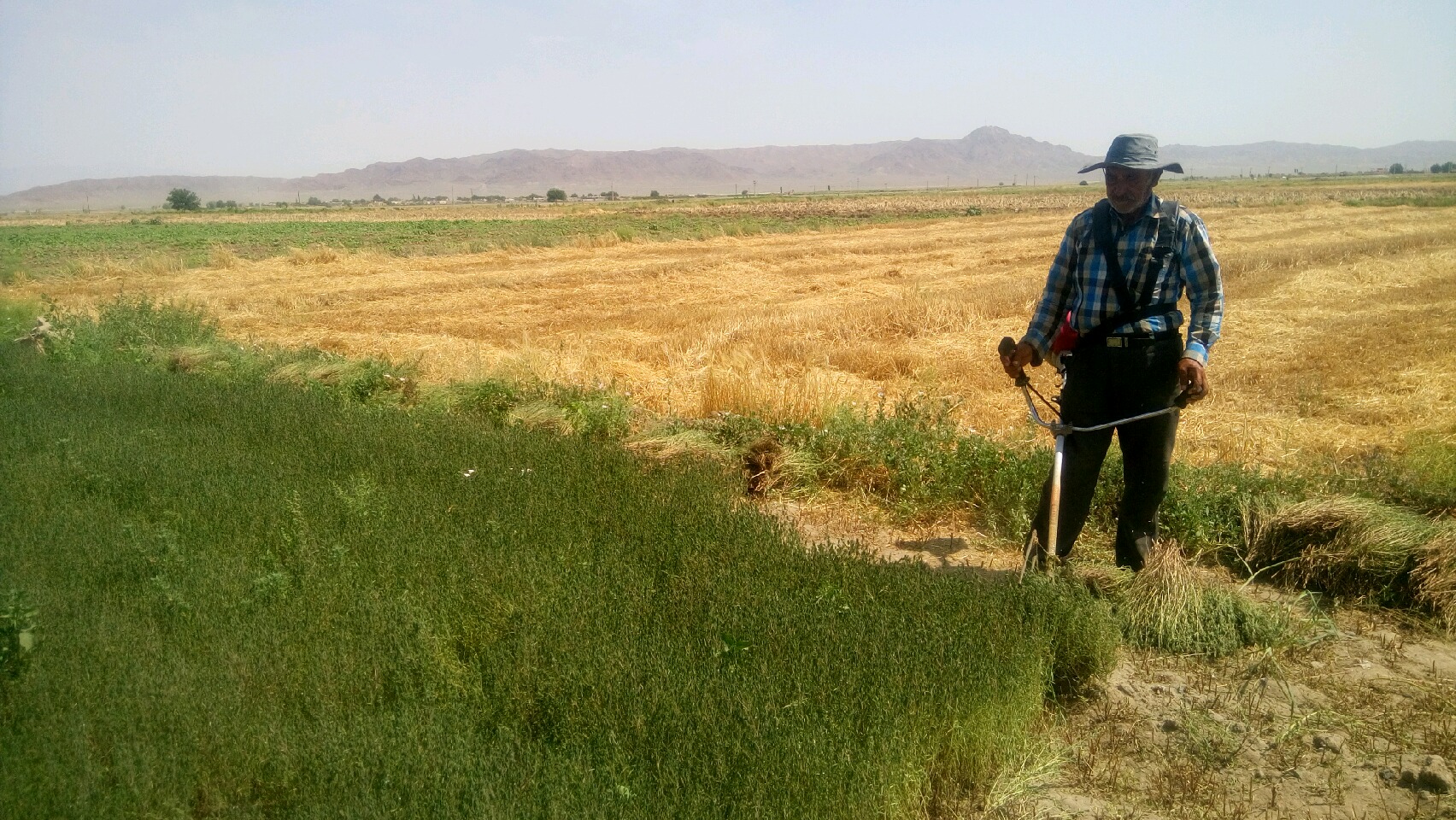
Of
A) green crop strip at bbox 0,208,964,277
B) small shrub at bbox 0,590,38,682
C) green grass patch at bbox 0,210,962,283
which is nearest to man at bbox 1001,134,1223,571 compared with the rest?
small shrub at bbox 0,590,38,682

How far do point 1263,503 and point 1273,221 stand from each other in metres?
33.3

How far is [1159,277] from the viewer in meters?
4.38

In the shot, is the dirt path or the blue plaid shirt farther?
the blue plaid shirt

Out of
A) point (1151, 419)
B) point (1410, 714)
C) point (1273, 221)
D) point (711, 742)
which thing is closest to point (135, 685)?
point (711, 742)

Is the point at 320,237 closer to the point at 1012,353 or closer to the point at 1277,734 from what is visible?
the point at 1012,353

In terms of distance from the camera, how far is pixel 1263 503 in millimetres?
5305

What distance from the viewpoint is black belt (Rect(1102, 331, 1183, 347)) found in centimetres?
443

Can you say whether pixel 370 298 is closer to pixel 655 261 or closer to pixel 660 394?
pixel 655 261

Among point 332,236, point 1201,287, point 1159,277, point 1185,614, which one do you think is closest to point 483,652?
point 1185,614

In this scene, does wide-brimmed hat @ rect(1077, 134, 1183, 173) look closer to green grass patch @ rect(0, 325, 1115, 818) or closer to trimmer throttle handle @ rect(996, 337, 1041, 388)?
trimmer throttle handle @ rect(996, 337, 1041, 388)

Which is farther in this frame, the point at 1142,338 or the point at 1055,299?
the point at 1055,299

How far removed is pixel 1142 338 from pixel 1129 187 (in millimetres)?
707

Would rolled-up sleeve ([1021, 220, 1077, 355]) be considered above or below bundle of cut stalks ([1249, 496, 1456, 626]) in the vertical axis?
above

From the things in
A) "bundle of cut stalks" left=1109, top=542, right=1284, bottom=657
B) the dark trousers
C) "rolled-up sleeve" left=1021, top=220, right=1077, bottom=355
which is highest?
"rolled-up sleeve" left=1021, top=220, right=1077, bottom=355
